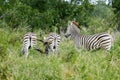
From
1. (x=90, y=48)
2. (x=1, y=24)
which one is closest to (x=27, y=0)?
(x=1, y=24)

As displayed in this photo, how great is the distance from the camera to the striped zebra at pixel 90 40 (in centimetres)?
1241

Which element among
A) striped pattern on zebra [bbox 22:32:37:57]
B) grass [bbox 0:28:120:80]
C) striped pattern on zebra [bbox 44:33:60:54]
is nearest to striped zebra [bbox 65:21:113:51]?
striped pattern on zebra [bbox 44:33:60:54]

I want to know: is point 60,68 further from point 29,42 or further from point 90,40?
point 90,40

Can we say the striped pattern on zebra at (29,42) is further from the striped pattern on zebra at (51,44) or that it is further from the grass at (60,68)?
the grass at (60,68)

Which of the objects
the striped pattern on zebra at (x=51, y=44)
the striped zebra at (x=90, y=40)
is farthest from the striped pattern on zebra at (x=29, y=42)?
the striped zebra at (x=90, y=40)

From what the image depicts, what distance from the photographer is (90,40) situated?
13.0m

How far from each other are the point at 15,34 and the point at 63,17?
27.0 ft

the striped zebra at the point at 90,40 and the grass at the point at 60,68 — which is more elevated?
the grass at the point at 60,68

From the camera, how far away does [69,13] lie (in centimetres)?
2311

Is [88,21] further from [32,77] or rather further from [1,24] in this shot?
[32,77]

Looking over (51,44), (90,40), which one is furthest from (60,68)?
(90,40)

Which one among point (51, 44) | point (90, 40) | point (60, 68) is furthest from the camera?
point (90, 40)

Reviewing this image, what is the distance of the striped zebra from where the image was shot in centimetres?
1241

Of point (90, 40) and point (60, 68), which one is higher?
point (60, 68)
